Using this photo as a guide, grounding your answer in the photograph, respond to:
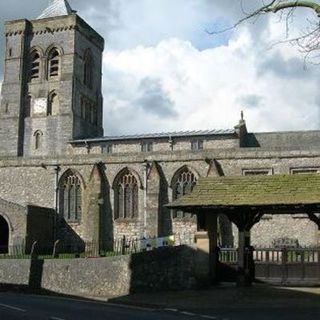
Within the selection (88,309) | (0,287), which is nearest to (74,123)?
(0,287)

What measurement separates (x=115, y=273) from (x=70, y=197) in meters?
19.6

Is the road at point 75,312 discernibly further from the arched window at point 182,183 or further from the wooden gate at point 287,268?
the arched window at point 182,183

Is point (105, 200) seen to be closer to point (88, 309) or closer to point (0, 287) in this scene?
point (0, 287)

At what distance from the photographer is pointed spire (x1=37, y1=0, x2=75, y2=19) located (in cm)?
6788

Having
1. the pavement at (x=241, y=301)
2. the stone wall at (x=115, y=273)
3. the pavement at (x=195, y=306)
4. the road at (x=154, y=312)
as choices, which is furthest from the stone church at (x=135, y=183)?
the road at (x=154, y=312)

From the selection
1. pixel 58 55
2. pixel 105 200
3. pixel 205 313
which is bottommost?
pixel 205 313

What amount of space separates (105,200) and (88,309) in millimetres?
23935

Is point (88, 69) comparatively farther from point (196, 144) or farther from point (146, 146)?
point (196, 144)

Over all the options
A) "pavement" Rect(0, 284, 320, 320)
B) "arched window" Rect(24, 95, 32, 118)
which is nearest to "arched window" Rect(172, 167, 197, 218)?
"pavement" Rect(0, 284, 320, 320)

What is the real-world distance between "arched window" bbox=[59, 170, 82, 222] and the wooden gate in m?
20.4

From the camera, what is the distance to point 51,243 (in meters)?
A: 40.8

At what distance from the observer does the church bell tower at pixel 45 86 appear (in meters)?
61.3

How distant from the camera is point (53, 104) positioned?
6278 cm

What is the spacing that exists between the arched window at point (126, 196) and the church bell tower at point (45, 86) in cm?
2016
